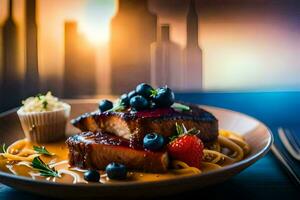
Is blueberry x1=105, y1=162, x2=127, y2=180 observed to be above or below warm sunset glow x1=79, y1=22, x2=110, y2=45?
below

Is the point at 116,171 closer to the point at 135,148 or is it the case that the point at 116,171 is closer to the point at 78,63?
the point at 135,148

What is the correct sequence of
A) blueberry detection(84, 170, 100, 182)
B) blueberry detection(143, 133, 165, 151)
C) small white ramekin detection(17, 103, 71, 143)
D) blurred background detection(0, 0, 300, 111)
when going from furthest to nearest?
blurred background detection(0, 0, 300, 111), small white ramekin detection(17, 103, 71, 143), blueberry detection(143, 133, 165, 151), blueberry detection(84, 170, 100, 182)

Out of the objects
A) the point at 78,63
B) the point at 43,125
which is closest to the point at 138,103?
the point at 43,125

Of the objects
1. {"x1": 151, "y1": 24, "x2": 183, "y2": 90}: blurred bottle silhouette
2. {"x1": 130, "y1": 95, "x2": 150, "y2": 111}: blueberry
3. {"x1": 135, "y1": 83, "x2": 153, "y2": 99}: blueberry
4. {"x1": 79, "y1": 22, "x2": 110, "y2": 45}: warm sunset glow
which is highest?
{"x1": 79, "y1": 22, "x2": 110, "y2": 45}: warm sunset glow

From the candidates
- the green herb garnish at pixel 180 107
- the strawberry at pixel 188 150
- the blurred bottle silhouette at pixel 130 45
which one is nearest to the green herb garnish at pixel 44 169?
the strawberry at pixel 188 150

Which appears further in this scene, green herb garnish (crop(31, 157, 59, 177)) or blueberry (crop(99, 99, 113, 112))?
blueberry (crop(99, 99, 113, 112))

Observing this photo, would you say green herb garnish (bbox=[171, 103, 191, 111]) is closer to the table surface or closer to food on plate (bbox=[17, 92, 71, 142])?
the table surface

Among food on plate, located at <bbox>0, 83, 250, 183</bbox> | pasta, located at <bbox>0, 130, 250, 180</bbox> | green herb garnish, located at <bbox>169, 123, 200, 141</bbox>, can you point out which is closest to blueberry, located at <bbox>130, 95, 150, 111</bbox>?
food on plate, located at <bbox>0, 83, 250, 183</bbox>

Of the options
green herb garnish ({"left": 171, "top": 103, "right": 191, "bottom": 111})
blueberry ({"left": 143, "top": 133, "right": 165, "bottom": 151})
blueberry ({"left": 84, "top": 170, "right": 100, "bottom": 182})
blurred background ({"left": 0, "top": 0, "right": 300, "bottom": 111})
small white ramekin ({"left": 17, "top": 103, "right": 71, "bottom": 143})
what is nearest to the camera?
blueberry ({"left": 84, "top": 170, "right": 100, "bottom": 182})
